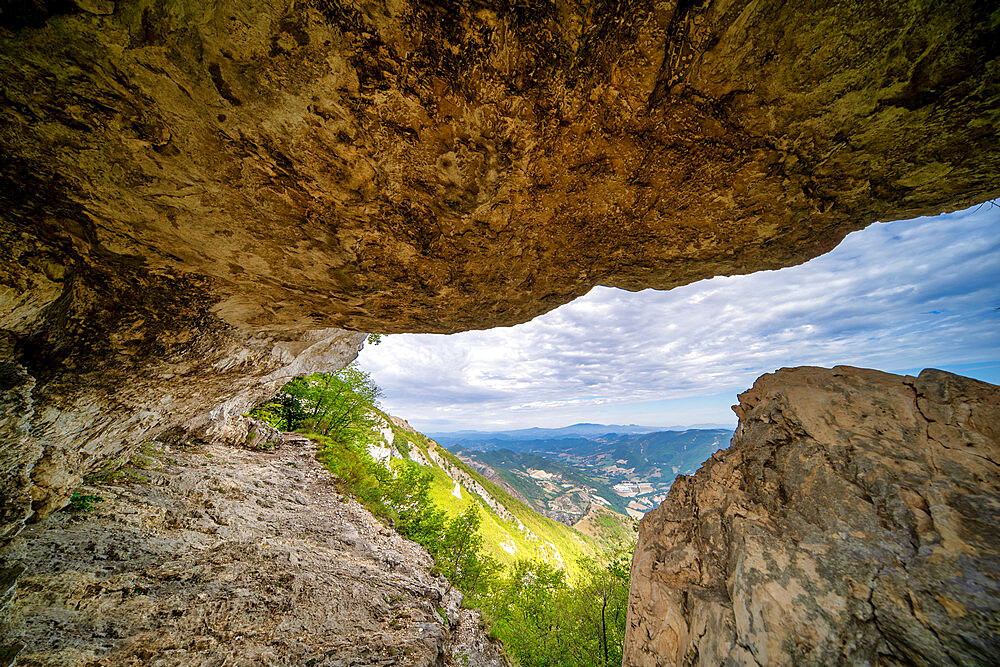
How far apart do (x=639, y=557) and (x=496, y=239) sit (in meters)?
6.67

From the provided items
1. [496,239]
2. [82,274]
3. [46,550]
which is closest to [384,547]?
[46,550]

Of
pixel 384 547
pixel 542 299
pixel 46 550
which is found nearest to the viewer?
pixel 46 550

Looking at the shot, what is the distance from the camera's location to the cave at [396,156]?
2533 mm

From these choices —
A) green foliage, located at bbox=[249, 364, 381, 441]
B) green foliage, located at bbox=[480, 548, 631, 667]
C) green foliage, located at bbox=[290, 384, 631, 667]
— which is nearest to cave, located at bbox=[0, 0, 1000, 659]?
green foliage, located at bbox=[290, 384, 631, 667]

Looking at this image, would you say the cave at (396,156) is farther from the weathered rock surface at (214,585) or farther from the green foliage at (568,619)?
the green foliage at (568,619)

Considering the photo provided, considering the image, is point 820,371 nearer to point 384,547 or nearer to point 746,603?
point 746,603

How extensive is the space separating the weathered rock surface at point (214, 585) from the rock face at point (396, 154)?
1.23m

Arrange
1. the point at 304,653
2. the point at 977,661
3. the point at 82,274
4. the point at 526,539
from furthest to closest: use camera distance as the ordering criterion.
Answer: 1. the point at 526,539
2. the point at 304,653
3. the point at 82,274
4. the point at 977,661

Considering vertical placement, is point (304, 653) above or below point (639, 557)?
below

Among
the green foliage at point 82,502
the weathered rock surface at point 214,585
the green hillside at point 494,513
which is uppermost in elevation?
the green foliage at point 82,502

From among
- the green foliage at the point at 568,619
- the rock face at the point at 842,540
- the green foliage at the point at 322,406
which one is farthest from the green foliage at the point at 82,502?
the green foliage at the point at 568,619

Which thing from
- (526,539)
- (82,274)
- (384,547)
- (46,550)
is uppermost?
(82,274)

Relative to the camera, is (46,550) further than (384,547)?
No

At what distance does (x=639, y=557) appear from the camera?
5809mm
